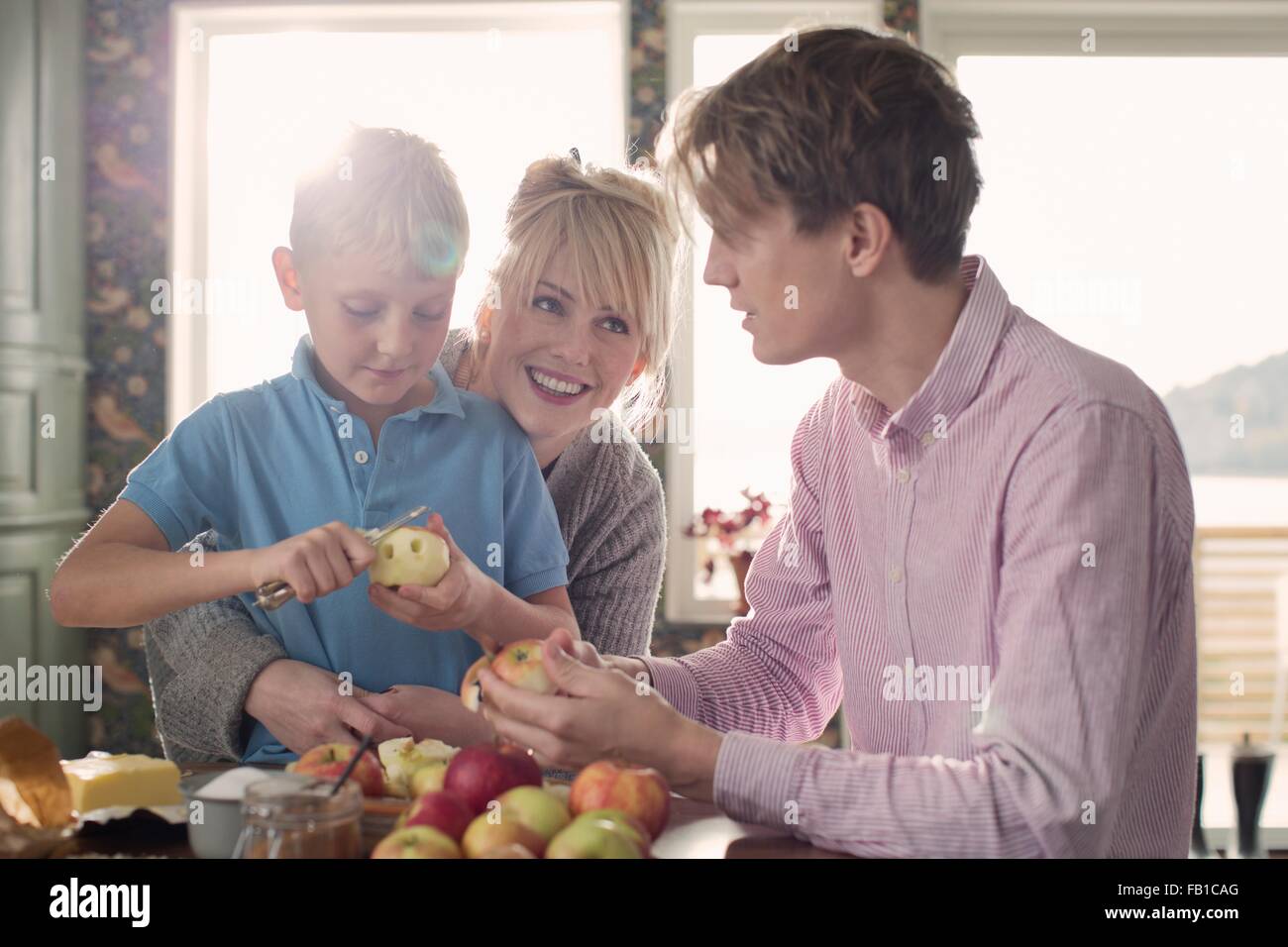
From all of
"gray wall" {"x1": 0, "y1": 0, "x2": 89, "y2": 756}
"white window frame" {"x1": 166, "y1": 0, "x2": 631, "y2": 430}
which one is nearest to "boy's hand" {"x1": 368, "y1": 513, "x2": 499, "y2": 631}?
"gray wall" {"x1": 0, "y1": 0, "x2": 89, "y2": 756}

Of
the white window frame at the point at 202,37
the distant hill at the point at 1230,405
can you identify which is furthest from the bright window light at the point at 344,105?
the distant hill at the point at 1230,405

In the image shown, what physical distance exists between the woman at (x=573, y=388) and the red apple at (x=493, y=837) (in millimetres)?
575

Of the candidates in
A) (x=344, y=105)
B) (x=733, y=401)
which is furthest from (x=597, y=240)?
(x=344, y=105)

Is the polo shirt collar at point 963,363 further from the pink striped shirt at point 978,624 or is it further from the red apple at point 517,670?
the red apple at point 517,670

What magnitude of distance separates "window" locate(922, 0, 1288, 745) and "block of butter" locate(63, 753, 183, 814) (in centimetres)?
345

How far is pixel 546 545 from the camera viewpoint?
5.83 ft

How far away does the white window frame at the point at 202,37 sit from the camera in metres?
3.98

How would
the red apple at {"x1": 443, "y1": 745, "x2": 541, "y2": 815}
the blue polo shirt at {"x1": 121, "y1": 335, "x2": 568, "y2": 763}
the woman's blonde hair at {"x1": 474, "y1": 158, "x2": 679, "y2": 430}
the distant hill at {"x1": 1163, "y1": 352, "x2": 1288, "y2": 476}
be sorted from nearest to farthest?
the red apple at {"x1": 443, "y1": 745, "x2": 541, "y2": 815} < the blue polo shirt at {"x1": 121, "y1": 335, "x2": 568, "y2": 763} < the woman's blonde hair at {"x1": 474, "y1": 158, "x2": 679, "y2": 430} < the distant hill at {"x1": 1163, "y1": 352, "x2": 1288, "y2": 476}

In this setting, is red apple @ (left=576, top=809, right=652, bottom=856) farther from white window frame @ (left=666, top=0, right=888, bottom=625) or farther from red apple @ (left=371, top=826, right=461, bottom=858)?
white window frame @ (left=666, top=0, right=888, bottom=625)

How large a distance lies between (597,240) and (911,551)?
0.80 m

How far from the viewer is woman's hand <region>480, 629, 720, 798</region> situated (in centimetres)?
121

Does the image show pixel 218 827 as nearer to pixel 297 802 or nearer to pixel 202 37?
pixel 297 802

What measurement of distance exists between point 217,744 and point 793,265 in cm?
103
